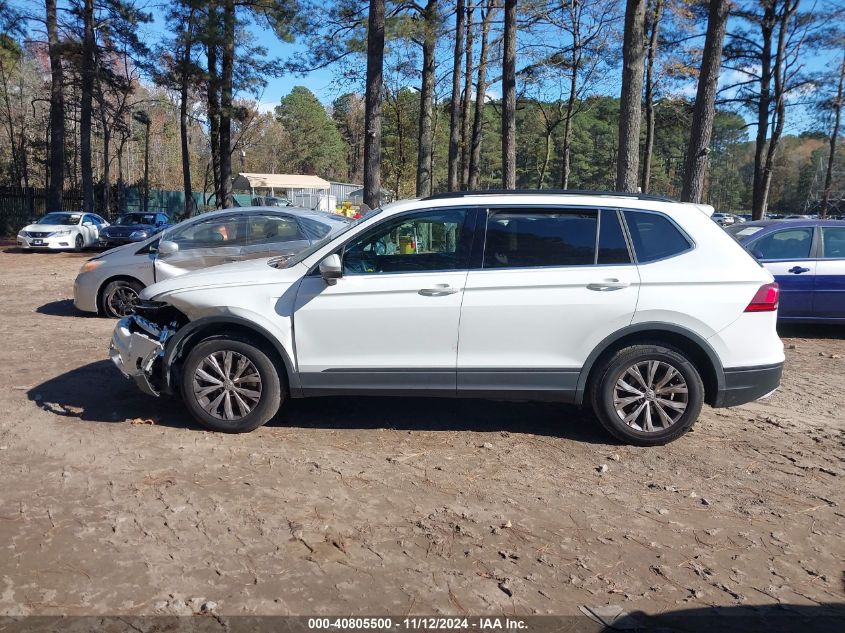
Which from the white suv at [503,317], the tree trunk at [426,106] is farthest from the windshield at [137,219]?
the white suv at [503,317]

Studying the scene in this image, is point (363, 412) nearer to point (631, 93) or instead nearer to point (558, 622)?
point (558, 622)

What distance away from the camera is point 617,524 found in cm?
384

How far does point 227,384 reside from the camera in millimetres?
5059

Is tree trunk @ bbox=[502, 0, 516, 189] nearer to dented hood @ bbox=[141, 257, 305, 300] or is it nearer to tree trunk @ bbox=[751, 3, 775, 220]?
dented hood @ bbox=[141, 257, 305, 300]

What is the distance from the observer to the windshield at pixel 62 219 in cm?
2442

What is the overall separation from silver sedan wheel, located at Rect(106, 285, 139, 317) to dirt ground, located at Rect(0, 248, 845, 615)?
3.58 metres

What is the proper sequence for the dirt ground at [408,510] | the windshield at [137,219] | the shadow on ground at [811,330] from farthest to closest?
1. the windshield at [137,219]
2. the shadow on ground at [811,330]
3. the dirt ground at [408,510]

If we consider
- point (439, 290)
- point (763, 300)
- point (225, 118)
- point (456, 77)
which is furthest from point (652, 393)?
point (225, 118)

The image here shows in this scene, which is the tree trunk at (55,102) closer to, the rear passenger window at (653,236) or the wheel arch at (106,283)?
the wheel arch at (106,283)

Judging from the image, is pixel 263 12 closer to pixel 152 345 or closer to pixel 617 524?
pixel 152 345

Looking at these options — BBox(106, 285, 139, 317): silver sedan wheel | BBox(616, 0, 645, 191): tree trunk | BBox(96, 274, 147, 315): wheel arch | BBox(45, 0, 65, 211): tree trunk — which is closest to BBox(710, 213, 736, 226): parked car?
BBox(616, 0, 645, 191): tree trunk

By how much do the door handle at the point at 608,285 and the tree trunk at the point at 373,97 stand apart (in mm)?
10027

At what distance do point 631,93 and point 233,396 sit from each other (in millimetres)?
8712

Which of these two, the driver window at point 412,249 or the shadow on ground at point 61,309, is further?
the shadow on ground at point 61,309
